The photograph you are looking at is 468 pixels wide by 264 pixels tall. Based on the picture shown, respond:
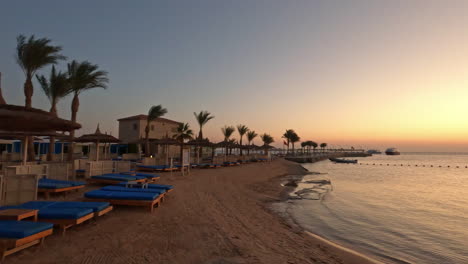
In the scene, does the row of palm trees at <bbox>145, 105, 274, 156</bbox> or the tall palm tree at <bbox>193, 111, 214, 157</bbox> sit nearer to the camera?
the row of palm trees at <bbox>145, 105, 274, 156</bbox>

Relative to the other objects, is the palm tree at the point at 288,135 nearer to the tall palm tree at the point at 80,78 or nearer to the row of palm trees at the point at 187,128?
the row of palm trees at the point at 187,128

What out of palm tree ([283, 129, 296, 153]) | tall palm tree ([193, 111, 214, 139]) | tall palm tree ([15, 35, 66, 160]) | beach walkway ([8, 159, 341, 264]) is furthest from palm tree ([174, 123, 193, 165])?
palm tree ([283, 129, 296, 153])

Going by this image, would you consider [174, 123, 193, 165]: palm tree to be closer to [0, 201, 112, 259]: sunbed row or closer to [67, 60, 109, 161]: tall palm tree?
[67, 60, 109, 161]: tall palm tree

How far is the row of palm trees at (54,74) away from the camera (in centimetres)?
1664

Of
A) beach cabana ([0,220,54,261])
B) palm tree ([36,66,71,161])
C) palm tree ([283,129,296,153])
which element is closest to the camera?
beach cabana ([0,220,54,261])

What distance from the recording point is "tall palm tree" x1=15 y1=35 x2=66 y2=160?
54.1ft

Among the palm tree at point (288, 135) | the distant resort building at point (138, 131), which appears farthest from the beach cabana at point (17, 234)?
the palm tree at point (288, 135)

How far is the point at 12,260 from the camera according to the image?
154 inches

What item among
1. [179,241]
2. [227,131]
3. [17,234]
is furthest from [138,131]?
[17,234]

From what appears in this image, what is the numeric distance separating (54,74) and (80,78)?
202cm

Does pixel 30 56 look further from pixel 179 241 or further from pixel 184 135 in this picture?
pixel 179 241

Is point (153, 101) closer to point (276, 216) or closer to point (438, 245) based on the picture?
point (276, 216)

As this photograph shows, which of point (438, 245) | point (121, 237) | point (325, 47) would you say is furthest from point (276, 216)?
point (325, 47)

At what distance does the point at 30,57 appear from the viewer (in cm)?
1648
